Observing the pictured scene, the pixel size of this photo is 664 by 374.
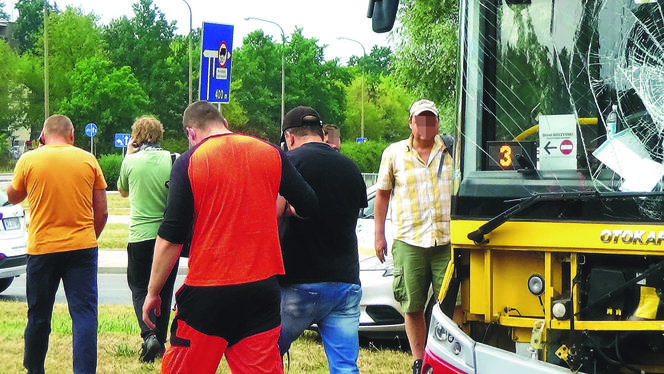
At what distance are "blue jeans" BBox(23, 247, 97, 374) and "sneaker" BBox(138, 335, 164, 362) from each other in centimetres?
103

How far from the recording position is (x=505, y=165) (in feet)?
15.0

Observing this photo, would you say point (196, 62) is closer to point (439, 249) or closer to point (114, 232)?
point (114, 232)

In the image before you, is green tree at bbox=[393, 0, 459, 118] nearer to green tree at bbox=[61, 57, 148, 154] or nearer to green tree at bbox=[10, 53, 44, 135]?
green tree at bbox=[61, 57, 148, 154]

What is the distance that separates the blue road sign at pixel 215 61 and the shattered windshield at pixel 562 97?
5457mm

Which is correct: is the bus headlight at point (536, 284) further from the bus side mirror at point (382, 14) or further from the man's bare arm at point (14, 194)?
the man's bare arm at point (14, 194)

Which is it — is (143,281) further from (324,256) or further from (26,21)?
(26,21)

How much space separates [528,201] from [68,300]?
11.9 ft

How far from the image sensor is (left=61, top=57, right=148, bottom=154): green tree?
6531cm

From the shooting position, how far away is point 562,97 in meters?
4.50

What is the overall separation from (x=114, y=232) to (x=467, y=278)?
1702 centimetres

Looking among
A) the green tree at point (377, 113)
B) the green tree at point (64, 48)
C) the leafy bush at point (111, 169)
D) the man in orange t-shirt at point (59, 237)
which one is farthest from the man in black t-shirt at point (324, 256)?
the green tree at point (377, 113)

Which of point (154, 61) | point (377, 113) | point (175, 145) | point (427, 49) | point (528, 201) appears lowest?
point (528, 201)

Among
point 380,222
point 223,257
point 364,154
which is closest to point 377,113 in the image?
point 364,154

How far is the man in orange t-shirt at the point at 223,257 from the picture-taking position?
15.0 ft
